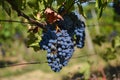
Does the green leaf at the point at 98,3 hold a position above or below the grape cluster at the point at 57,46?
above

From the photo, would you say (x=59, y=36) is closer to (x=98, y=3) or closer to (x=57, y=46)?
(x=57, y=46)

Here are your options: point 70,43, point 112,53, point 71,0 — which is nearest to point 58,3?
point 71,0

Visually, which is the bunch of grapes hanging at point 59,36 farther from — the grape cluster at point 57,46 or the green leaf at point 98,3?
the green leaf at point 98,3

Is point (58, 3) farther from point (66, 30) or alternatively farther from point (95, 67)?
point (95, 67)

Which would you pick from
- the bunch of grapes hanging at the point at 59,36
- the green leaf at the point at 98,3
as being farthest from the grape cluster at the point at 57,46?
the green leaf at the point at 98,3

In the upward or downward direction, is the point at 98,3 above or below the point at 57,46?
above

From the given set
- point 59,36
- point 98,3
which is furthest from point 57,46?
point 98,3
